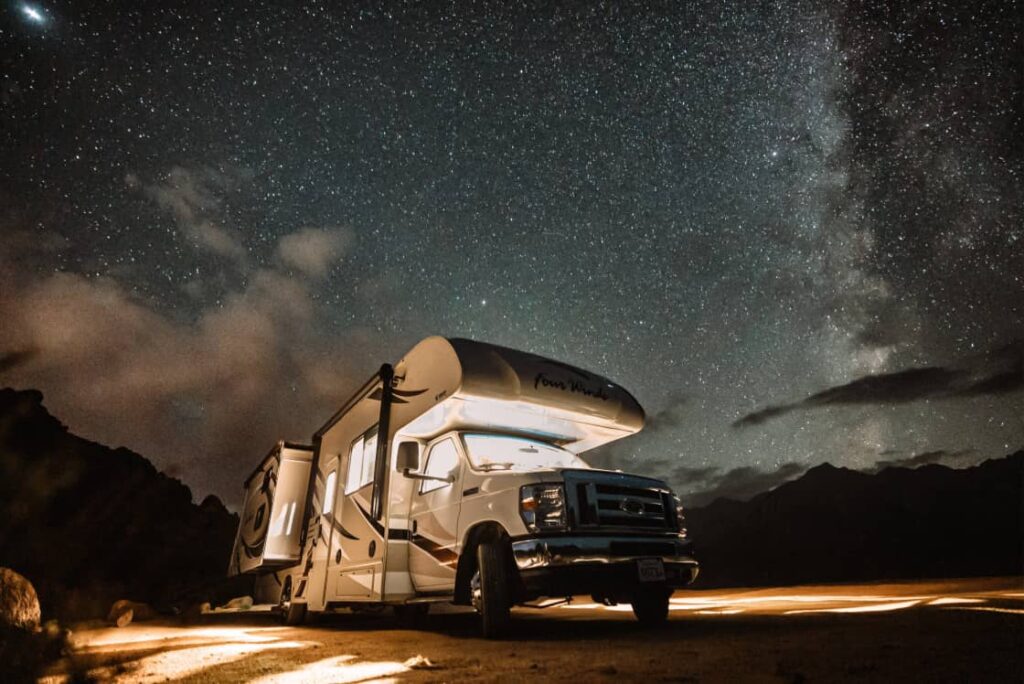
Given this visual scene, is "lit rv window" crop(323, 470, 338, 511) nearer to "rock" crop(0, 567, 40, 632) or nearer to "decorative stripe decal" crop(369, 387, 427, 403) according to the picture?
"decorative stripe decal" crop(369, 387, 427, 403)

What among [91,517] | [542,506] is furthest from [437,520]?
[91,517]

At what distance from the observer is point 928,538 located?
7681 cm

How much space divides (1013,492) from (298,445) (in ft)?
349

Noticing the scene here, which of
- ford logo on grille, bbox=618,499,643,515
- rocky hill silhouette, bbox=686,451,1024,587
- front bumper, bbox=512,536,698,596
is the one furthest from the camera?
rocky hill silhouette, bbox=686,451,1024,587

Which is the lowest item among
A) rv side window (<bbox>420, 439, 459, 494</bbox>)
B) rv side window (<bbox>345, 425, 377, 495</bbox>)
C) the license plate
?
the license plate

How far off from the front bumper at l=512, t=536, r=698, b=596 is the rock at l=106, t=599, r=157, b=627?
400 inches

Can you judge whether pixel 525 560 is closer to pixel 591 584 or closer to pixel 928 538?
pixel 591 584

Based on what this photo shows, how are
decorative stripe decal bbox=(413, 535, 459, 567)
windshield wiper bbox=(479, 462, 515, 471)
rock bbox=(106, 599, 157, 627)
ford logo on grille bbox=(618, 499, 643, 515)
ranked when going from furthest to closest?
rock bbox=(106, 599, 157, 627), windshield wiper bbox=(479, 462, 515, 471), decorative stripe decal bbox=(413, 535, 459, 567), ford logo on grille bbox=(618, 499, 643, 515)

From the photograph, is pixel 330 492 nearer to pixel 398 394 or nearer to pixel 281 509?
pixel 281 509

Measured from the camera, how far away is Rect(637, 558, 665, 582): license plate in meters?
5.43

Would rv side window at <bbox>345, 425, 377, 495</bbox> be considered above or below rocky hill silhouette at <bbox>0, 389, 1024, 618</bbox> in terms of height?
below

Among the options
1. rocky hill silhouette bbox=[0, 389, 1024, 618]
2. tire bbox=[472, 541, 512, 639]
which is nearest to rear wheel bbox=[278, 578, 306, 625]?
tire bbox=[472, 541, 512, 639]

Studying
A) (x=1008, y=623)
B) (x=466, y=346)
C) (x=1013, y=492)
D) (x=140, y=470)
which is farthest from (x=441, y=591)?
(x=1013, y=492)

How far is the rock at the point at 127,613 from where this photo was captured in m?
11.7
